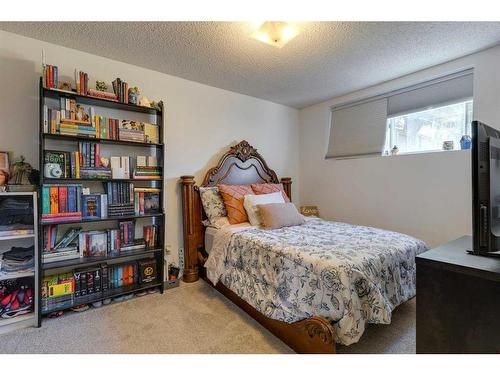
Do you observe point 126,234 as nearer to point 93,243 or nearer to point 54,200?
point 93,243

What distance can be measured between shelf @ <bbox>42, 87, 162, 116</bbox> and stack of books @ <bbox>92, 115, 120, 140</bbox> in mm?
153

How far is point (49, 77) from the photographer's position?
1.91m

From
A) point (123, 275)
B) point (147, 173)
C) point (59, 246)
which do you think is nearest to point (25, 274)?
point (59, 246)

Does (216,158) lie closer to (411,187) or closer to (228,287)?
(228,287)

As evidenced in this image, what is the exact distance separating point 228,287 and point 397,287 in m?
1.32

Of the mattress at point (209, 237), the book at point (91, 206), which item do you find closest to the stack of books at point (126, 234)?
the book at point (91, 206)

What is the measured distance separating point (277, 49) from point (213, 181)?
5.19ft

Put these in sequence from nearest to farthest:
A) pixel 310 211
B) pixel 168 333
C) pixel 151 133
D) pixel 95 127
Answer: pixel 168 333 → pixel 95 127 → pixel 151 133 → pixel 310 211

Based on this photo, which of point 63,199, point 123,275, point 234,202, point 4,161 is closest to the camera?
point 4,161

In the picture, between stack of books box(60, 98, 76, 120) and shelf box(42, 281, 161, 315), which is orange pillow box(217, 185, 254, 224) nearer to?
shelf box(42, 281, 161, 315)

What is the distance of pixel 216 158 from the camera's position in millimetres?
3125

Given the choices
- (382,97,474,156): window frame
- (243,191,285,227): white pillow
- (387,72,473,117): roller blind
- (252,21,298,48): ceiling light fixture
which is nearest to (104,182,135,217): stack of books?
(243,191,285,227): white pillow

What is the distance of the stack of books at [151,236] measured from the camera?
8.00 feet
